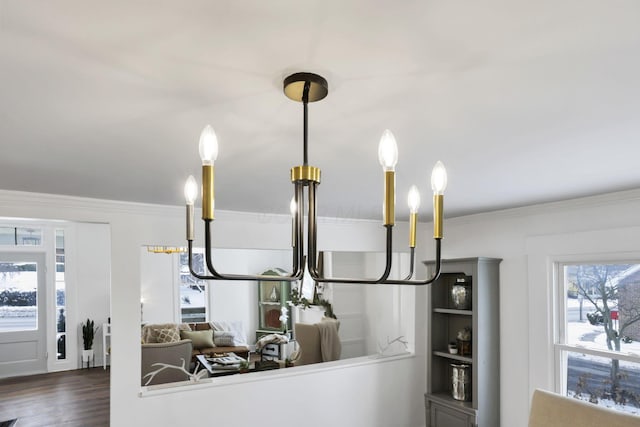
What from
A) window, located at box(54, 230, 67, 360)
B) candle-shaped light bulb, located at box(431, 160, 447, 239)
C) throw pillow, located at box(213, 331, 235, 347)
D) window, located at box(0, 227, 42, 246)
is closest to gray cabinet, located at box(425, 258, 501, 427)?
candle-shaped light bulb, located at box(431, 160, 447, 239)

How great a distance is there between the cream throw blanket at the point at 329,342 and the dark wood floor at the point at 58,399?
240cm

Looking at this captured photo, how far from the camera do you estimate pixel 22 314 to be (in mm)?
7168

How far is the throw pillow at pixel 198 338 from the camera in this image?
7508 millimetres

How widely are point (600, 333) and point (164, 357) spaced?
163 inches

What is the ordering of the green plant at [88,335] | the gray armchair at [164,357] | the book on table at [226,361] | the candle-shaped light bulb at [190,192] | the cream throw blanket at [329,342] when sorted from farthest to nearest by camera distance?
1. the green plant at [88,335]
2. the book on table at [226,361]
3. the cream throw blanket at [329,342]
4. the gray armchair at [164,357]
5. the candle-shaped light bulb at [190,192]

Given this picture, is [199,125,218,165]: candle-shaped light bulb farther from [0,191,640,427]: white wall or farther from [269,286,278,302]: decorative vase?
[269,286,278,302]: decorative vase

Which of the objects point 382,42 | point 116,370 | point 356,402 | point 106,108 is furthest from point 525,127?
point 356,402

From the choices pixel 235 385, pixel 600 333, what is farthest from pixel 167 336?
pixel 600 333

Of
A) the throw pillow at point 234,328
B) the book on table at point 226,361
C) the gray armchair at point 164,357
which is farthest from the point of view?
the throw pillow at point 234,328

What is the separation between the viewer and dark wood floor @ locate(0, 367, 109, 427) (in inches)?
199

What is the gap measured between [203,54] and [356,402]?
405 cm

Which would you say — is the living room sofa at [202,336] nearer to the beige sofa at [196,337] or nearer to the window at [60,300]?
the beige sofa at [196,337]

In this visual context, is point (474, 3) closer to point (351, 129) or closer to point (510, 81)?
point (510, 81)

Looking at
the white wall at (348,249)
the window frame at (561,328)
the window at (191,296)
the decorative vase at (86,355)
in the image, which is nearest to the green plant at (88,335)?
the decorative vase at (86,355)
